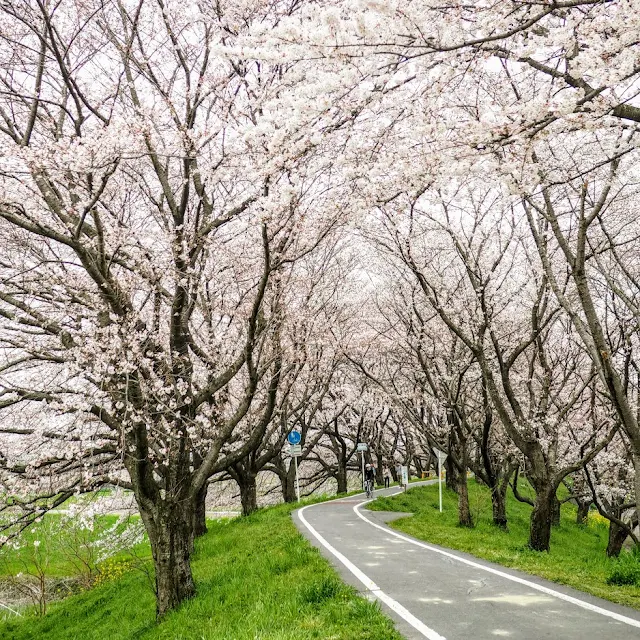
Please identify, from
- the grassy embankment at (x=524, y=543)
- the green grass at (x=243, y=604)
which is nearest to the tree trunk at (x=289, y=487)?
the grassy embankment at (x=524, y=543)

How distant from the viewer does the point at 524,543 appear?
14336 millimetres

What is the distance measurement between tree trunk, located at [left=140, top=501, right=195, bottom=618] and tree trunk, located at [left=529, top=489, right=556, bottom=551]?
7651 millimetres

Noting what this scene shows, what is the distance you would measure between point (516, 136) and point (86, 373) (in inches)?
273

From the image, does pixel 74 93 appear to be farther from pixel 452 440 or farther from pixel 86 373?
pixel 452 440

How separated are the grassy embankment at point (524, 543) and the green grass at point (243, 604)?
3.22 meters

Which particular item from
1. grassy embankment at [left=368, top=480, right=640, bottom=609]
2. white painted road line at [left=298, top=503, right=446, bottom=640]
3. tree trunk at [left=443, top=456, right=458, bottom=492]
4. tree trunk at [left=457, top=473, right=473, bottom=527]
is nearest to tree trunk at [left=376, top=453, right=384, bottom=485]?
grassy embankment at [left=368, top=480, right=640, bottom=609]

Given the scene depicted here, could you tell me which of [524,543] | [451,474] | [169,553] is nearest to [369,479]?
[451,474]

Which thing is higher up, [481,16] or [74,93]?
[74,93]

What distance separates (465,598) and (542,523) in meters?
6.50

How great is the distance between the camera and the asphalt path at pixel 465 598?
564cm

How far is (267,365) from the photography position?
387 inches

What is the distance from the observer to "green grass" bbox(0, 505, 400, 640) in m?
6.18

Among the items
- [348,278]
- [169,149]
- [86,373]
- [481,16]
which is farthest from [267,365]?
[348,278]

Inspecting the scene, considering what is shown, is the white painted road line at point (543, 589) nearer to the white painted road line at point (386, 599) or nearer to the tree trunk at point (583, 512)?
the white painted road line at point (386, 599)
